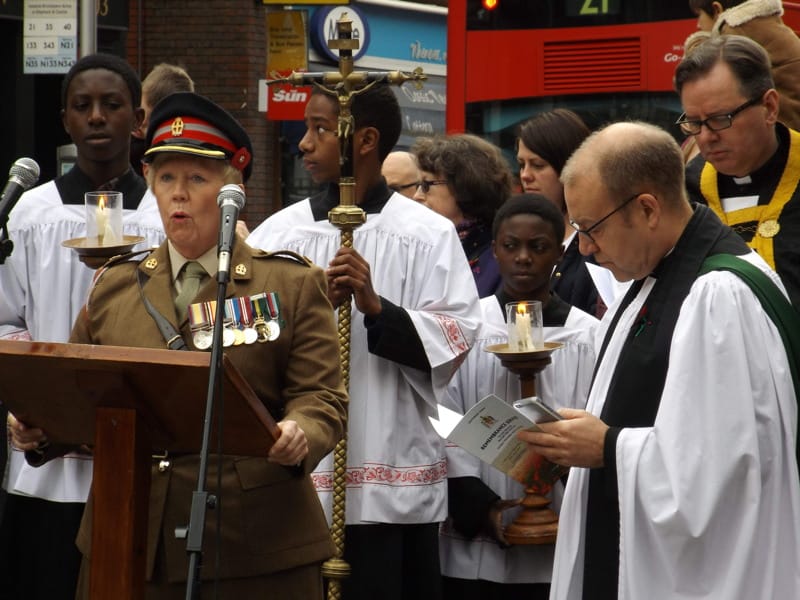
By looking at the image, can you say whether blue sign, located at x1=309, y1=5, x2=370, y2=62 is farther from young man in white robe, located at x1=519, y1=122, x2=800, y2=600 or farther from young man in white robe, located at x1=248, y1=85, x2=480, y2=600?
young man in white robe, located at x1=519, y1=122, x2=800, y2=600

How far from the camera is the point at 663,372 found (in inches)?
170

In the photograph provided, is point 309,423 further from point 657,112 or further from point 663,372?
point 657,112

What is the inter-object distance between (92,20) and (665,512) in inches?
324

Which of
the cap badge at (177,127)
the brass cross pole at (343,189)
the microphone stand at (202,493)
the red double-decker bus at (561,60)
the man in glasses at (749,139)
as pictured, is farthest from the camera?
the red double-decker bus at (561,60)

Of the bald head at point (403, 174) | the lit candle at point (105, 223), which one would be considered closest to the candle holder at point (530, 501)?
the lit candle at point (105, 223)

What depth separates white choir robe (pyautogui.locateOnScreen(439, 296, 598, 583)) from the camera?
20.3 feet

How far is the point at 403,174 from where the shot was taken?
28.1 ft

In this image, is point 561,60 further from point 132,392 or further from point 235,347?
point 132,392

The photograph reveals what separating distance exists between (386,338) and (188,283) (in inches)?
53.6

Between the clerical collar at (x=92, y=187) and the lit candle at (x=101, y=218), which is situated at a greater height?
the clerical collar at (x=92, y=187)

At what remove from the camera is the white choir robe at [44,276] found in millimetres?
6145

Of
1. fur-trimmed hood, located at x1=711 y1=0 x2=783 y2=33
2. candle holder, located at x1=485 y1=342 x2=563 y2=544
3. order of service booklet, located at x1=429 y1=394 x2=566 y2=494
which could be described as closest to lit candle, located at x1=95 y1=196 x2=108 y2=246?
candle holder, located at x1=485 y1=342 x2=563 y2=544

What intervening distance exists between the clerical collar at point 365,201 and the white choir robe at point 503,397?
0.69 metres

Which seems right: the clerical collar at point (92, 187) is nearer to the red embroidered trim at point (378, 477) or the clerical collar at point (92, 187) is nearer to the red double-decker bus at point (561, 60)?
the red embroidered trim at point (378, 477)
